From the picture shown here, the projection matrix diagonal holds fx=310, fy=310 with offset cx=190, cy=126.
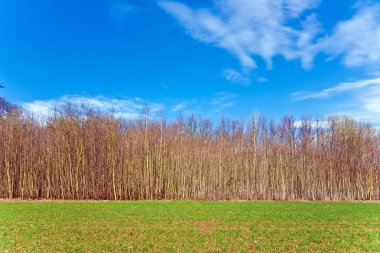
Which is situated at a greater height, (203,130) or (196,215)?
(203,130)

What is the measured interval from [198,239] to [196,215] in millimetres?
5711

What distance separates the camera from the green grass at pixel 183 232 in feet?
34.7

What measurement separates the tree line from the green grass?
11.0m

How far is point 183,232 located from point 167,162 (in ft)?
56.4

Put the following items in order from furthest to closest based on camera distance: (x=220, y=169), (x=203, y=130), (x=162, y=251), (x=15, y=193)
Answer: (x=203, y=130) → (x=220, y=169) → (x=15, y=193) → (x=162, y=251)

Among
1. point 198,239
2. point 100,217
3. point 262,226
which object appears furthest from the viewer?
point 100,217

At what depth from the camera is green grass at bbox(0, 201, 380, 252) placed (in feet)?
34.7

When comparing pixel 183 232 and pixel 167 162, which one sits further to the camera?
pixel 167 162

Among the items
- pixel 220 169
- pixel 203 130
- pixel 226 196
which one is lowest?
pixel 226 196

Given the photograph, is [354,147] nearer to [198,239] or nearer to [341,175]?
[341,175]

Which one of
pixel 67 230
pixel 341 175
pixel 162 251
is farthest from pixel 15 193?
pixel 341 175

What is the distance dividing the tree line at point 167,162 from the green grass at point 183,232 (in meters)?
11.0

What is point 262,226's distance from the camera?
46.5ft

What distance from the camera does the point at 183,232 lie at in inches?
500
